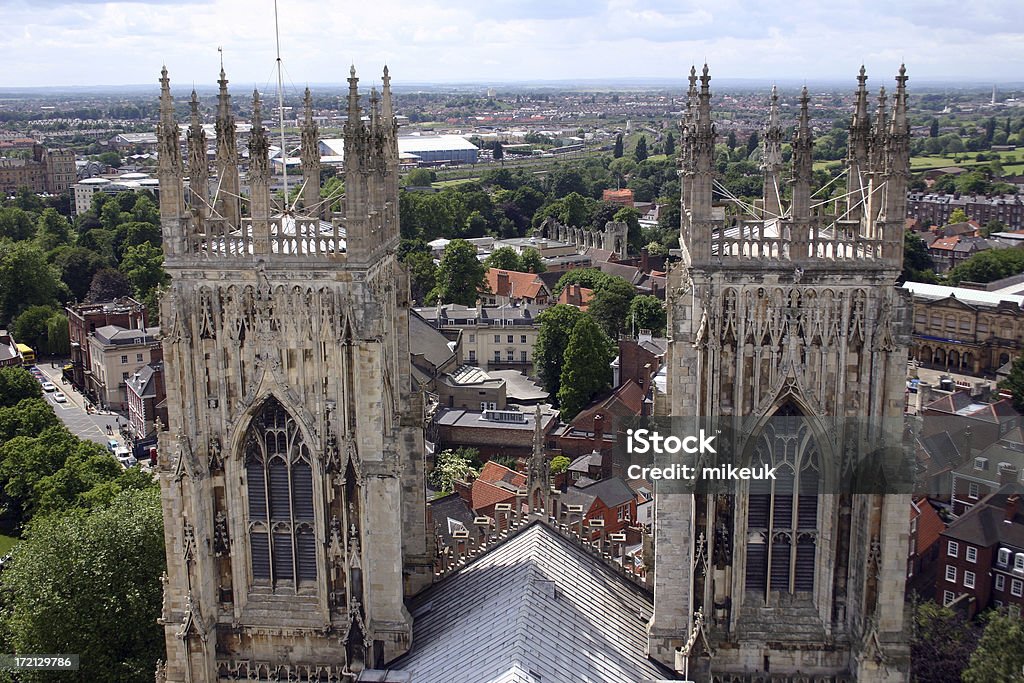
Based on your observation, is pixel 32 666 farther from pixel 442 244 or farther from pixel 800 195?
pixel 442 244

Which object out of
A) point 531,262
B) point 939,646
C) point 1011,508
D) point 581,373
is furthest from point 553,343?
point 939,646

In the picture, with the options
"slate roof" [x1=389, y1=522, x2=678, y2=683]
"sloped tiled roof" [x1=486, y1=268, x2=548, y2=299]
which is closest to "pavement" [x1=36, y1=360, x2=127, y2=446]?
"sloped tiled roof" [x1=486, y1=268, x2=548, y2=299]

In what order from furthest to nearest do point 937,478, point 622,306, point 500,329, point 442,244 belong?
point 442,244 → point 622,306 → point 500,329 → point 937,478

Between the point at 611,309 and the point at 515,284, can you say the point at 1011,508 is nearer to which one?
the point at 611,309

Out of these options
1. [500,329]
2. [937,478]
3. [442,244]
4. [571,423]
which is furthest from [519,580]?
[442,244]

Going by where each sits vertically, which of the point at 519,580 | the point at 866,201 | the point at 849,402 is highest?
the point at 866,201

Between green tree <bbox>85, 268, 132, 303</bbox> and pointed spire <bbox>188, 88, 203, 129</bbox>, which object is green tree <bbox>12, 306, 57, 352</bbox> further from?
pointed spire <bbox>188, 88, 203, 129</bbox>

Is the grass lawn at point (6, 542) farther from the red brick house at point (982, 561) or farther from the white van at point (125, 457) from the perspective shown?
the red brick house at point (982, 561)

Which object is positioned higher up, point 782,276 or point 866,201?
Result: point 866,201
